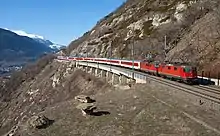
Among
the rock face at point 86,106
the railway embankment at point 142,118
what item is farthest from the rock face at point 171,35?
the rock face at point 86,106

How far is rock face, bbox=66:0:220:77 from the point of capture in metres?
61.3

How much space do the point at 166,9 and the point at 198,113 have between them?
10509cm

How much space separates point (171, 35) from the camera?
94562 mm

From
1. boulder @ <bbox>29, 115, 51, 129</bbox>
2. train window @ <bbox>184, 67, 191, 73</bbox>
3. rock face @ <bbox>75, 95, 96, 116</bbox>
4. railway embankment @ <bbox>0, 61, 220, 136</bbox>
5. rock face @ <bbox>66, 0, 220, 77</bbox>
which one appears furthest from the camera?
rock face @ <bbox>66, 0, 220, 77</bbox>

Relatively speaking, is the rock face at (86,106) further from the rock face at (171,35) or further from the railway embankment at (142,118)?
the rock face at (171,35)

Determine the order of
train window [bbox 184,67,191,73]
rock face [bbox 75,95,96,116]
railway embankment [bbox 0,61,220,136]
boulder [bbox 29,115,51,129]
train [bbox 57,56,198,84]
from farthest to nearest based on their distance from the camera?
1. train window [bbox 184,67,191,73]
2. train [bbox 57,56,198,84]
3. rock face [bbox 75,95,96,116]
4. boulder [bbox 29,115,51,129]
5. railway embankment [bbox 0,61,220,136]

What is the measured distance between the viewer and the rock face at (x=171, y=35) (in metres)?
61.3

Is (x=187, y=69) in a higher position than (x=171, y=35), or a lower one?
lower

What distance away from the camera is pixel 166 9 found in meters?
127

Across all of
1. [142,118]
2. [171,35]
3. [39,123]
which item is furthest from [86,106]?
[171,35]

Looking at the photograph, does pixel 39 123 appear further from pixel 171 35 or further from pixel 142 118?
pixel 171 35

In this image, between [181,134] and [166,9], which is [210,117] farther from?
[166,9]

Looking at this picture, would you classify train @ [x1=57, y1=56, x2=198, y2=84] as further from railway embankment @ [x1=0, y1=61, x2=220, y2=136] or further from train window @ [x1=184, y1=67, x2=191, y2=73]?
railway embankment @ [x1=0, y1=61, x2=220, y2=136]

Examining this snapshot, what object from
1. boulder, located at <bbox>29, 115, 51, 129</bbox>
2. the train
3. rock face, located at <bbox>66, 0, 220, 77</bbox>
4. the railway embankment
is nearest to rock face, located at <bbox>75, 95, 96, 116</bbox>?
the railway embankment
